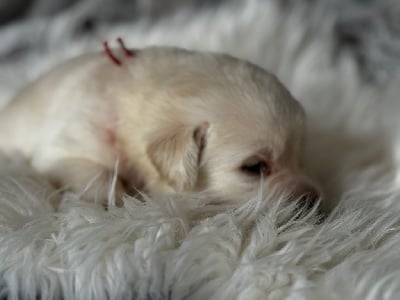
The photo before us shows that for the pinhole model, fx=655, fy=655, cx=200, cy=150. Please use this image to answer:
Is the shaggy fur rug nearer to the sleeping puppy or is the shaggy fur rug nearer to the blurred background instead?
the sleeping puppy

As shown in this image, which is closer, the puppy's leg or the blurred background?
the puppy's leg

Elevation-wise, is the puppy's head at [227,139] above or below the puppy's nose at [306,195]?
above

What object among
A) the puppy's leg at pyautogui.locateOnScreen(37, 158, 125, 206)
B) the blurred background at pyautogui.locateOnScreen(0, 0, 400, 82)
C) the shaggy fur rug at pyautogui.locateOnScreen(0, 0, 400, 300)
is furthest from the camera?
the blurred background at pyautogui.locateOnScreen(0, 0, 400, 82)

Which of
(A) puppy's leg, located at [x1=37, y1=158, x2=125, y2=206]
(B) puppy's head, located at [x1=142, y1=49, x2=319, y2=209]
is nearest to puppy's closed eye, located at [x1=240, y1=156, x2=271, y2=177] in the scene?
(B) puppy's head, located at [x1=142, y1=49, x2=319, y2=209]

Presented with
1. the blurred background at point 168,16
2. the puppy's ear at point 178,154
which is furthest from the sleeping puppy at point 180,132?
the blurred background at point 168,16

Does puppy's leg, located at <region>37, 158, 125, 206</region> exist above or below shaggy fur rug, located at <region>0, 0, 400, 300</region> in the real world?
above

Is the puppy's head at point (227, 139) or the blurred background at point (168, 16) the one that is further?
the blurred background at point (168, 16)

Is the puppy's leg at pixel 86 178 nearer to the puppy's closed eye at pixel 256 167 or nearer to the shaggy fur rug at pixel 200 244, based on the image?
the shaggy fur rug at pixel 200 244

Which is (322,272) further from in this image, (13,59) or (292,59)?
(13,59)
